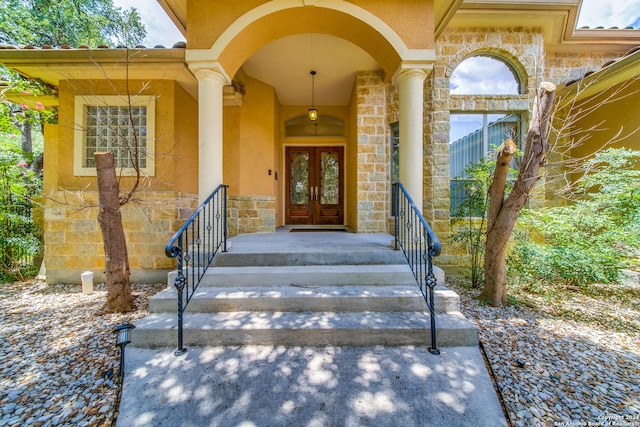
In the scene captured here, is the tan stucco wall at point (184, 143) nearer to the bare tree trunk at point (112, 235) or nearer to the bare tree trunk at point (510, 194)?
the bare tree trunk at point (112, 235)

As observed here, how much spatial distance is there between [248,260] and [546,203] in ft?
18.5

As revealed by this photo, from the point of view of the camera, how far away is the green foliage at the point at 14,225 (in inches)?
183

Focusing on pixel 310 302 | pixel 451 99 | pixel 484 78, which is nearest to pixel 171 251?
pixel 310 302

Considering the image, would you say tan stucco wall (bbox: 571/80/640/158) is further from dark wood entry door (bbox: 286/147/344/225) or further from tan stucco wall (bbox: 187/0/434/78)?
dark wood entry door (bbox: 286/147/344/225)

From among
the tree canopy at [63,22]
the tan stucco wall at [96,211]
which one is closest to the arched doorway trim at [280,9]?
the tan stucco wall at [96,211]

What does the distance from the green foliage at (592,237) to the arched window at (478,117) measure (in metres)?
1.32

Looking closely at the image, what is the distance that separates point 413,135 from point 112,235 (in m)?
4.10

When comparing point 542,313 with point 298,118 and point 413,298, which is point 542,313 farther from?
point 298,118

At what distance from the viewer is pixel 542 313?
10.3 feet

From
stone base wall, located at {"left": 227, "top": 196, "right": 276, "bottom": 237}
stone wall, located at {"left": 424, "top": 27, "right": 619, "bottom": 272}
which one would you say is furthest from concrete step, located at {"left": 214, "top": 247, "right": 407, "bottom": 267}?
stone base wall, located at {"left": 227, "top": 196, "right": 276, "bottom": 237}

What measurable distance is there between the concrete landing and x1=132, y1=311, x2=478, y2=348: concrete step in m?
0.06

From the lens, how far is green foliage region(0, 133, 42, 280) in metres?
4.66

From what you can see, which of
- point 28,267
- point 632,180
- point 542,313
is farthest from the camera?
point 28,267

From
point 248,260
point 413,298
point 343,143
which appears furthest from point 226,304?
point 343,143
